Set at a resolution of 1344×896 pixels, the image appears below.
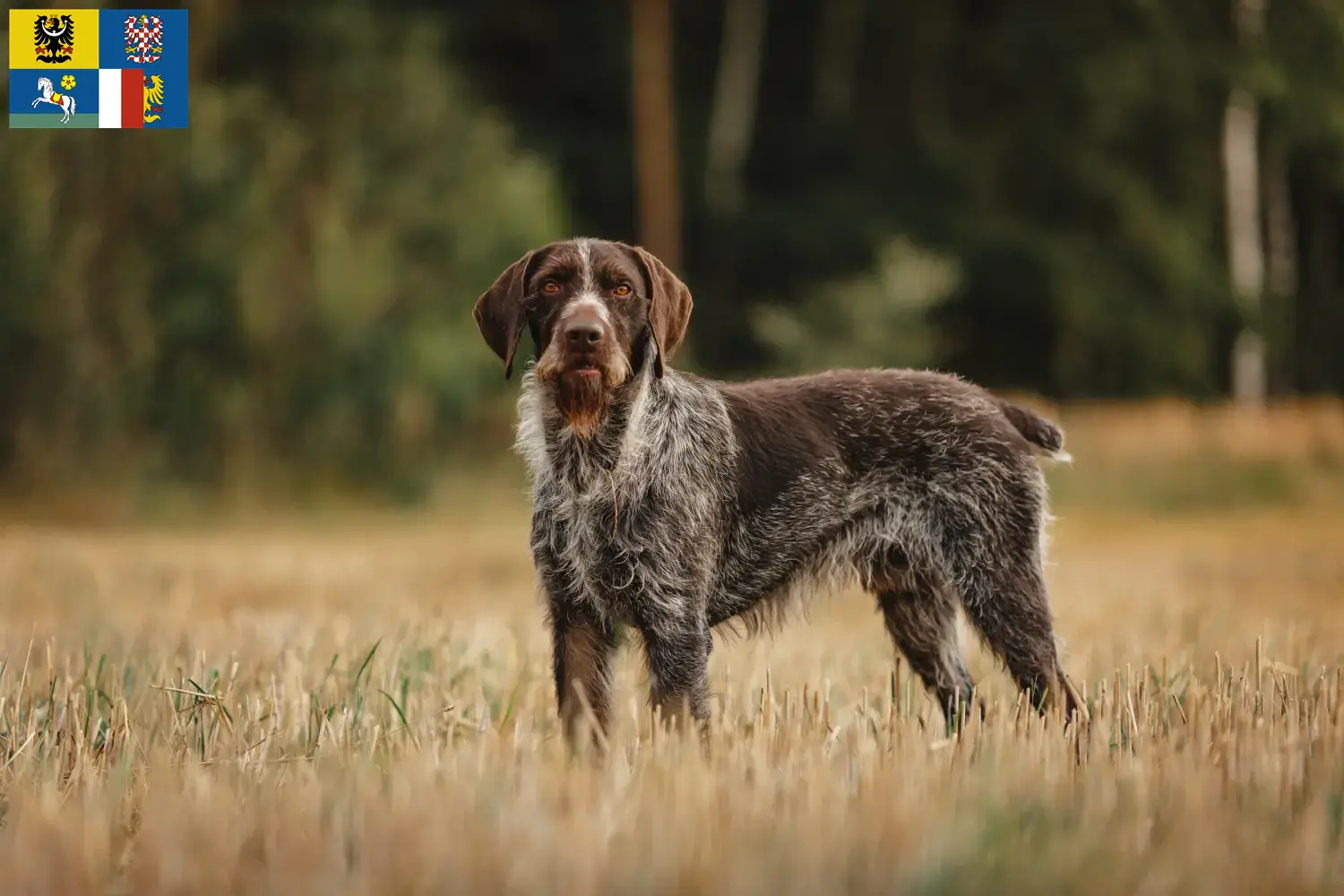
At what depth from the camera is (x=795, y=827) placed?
9.33ft

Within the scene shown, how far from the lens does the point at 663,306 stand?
4.41m

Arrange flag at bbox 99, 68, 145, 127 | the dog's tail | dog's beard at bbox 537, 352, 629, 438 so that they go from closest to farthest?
1. dog's beard at bbox 537, 352, 629, 438
2. the dog's tail
3. flag at bbox 99, 68, 145, 127

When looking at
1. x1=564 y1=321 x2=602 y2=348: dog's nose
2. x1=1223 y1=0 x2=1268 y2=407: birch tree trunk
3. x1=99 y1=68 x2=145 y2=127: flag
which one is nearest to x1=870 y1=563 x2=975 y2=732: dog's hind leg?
x1=564 y1=321 x2=602 y2=348: dog's nose

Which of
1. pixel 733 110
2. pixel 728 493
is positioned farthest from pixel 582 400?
pixel 733 110

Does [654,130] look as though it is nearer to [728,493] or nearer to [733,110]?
[733,110]

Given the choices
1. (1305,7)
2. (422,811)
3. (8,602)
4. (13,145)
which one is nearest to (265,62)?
(13,145)

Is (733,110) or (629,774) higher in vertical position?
(733,110)

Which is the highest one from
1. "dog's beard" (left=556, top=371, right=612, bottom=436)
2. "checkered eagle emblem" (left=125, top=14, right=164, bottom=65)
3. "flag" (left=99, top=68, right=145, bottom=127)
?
→ "checkered eagle emblem" (left=125, top=14, right=164, bottom=65)

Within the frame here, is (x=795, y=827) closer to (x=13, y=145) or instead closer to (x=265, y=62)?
(x=13, y=145)

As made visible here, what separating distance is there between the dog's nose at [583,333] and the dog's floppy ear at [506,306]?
1.11ft

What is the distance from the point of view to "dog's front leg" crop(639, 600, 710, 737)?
14.0ft

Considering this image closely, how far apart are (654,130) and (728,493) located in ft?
64.6

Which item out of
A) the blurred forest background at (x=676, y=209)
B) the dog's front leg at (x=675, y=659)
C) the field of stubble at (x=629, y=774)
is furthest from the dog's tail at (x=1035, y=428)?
the blurred forest background at (x=676, y=209)

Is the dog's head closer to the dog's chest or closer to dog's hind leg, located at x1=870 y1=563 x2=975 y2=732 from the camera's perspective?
the dog's chest
